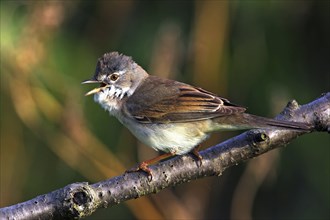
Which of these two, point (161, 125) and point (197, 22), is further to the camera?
point (197, 22)

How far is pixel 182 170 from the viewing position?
3.73 meters

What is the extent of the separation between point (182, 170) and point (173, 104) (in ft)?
2.24

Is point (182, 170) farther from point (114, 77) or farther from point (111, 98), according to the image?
point (114, 77)

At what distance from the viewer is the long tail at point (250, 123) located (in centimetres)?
353

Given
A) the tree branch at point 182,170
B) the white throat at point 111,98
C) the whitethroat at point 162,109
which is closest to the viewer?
the tree branch at point 182,170

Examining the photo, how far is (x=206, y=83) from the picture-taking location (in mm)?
5574

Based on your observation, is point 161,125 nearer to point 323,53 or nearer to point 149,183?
point 149,183

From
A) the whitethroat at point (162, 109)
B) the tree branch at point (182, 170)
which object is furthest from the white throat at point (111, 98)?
the tree branch at point (182, 170)

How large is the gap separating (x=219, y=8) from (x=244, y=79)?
644mm

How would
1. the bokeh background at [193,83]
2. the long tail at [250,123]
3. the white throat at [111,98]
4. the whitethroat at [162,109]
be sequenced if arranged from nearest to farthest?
the long tail at [250,123] < the whitethroat at [162,109] < the white throat at [111,98] < the bokeh background at [193,83]

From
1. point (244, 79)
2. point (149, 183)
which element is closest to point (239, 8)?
point (244, 79)

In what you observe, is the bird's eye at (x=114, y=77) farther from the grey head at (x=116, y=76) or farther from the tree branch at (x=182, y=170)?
the tree branch at (x=182, y=170)

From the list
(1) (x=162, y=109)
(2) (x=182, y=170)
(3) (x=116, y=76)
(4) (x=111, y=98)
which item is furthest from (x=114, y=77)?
(2) (x=182, y=170)

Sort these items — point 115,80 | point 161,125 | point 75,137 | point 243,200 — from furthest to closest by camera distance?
point 243,200
point 75,137
point 115,80
point 161,125
